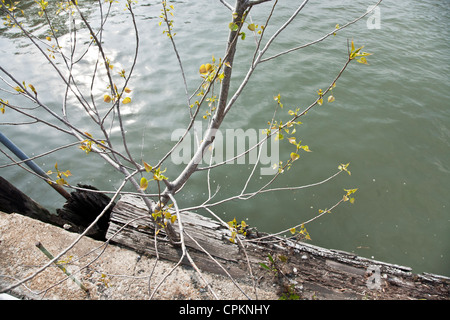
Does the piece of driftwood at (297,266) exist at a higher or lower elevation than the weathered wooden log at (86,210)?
lower

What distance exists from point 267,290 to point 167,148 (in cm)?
329

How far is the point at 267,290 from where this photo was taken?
2.58 m

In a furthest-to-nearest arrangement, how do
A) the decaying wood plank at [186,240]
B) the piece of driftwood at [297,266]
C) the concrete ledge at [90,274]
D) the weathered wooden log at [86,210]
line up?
the weathered wooden log at [86,210], the decaying wood plank at [186,240], the piece of driftwood at [297,266], the concrete ledge at [90,274]

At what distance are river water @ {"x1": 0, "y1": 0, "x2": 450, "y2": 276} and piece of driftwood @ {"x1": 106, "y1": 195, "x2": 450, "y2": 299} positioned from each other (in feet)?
3.44

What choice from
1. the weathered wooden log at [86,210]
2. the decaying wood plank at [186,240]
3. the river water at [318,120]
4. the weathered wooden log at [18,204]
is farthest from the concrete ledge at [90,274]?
the river water at [318,120]

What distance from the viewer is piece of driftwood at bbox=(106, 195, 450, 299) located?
2602mm

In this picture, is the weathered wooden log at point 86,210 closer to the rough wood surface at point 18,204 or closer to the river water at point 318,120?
the rough wood surface at point 18,204

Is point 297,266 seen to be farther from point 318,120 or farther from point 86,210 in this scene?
point 318,120

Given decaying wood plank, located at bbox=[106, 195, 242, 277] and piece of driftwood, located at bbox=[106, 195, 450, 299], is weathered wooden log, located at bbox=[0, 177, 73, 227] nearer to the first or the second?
decaying wood plank, located at bbox=[106, 195, 242, 277]

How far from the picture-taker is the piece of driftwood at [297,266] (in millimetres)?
2602

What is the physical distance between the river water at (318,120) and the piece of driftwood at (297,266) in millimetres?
1050

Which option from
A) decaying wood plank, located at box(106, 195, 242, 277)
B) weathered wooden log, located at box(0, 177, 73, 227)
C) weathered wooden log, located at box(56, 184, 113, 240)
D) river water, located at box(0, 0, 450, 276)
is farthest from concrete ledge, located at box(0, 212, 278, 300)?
river water, located at box(0, 0, 450, 276)
